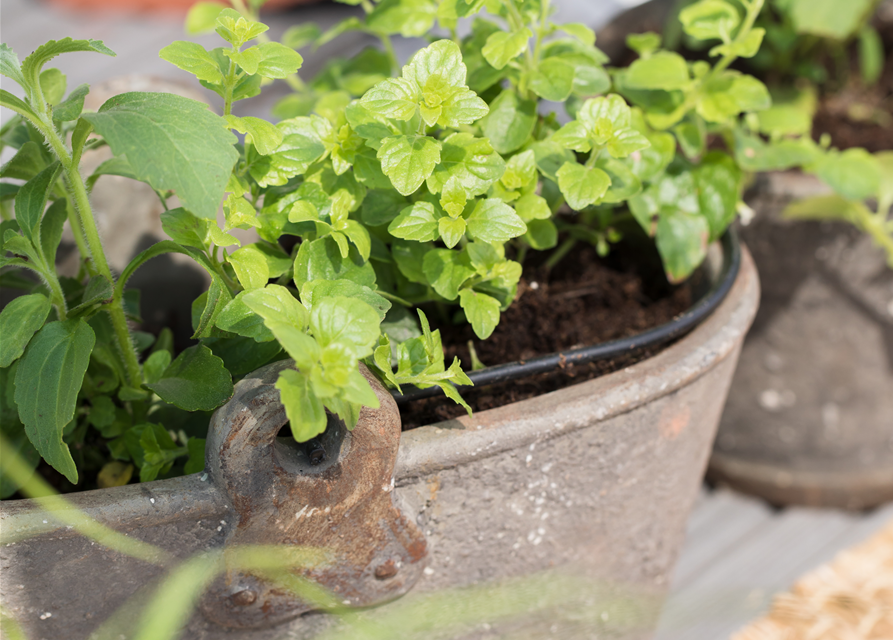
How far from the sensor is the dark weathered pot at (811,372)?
1.02m

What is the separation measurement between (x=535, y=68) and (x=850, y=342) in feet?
2.41

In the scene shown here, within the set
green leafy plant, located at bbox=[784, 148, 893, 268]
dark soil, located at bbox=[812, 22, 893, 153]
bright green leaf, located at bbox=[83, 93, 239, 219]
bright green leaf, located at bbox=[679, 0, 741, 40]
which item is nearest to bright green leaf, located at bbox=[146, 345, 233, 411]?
bright green leaf, located at bbox=[83, 93, 239, 219]

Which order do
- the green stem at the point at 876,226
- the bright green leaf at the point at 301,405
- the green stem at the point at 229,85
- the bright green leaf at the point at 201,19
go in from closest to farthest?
the bright green leaf at the point at 301,405 → the green stem at the point at 229,85 → the bright green leaf at the point at 201,19 → the green stem at the point at 876,226

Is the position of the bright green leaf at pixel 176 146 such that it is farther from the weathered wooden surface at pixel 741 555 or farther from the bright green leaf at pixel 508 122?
the weathered wooden surface at pixel 741 555

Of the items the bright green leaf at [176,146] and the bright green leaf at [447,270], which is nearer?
the bright green leaf at [176,146]

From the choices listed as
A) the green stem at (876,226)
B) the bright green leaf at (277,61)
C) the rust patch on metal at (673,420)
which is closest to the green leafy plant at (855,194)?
the green stem at (876,226)

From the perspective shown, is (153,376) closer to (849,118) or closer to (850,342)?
(850,342)

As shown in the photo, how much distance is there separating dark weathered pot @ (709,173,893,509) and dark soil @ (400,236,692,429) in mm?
328

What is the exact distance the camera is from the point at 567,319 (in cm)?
73

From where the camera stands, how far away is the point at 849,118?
1211 millimetres

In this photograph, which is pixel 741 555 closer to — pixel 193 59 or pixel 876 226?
pixel 876 226

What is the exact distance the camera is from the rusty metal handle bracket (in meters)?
0.45

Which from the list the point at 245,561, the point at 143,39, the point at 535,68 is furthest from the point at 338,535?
the point at 143,39

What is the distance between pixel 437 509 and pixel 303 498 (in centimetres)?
11
